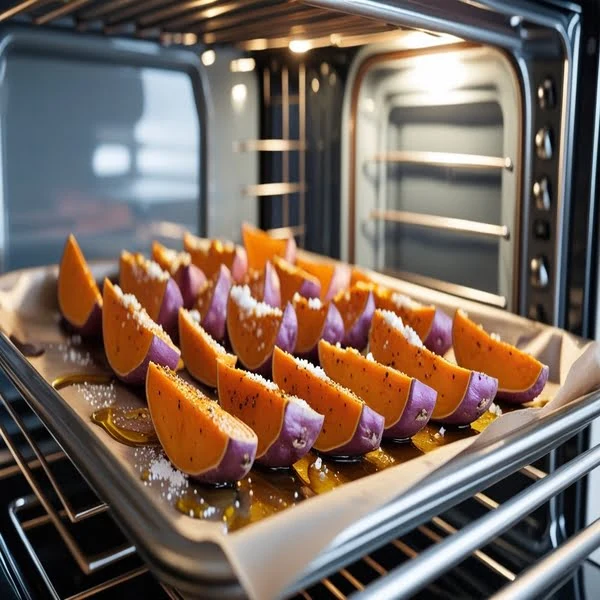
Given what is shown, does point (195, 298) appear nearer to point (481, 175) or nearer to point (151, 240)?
point (151, 240)

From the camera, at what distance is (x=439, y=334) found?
1005 millimetres

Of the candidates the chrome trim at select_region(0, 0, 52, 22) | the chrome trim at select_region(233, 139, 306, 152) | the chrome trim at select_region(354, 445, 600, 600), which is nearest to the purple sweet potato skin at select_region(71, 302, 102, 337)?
the chrome trim at select_region(0, 0, 52, 22)

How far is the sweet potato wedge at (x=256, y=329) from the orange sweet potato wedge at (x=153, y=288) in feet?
0.30

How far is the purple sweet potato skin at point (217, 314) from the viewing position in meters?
1.08

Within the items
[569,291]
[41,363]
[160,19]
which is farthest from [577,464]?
[160,19]

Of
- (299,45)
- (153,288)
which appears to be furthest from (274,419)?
(299,45)

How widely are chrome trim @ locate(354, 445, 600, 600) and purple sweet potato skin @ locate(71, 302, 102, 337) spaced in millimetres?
741

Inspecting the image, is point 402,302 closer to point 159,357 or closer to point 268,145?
point 159,357

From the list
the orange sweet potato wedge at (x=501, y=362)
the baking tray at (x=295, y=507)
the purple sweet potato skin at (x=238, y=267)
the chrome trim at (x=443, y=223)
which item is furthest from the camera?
the purple sweet potato skin at (x=238, y=267)

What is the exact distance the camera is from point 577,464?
0.67 m

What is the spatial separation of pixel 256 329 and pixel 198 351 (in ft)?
0.29

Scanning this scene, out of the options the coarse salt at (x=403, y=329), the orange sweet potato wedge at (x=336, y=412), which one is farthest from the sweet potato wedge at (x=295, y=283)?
the orange sweet potato wedge at (x=336, y=412)

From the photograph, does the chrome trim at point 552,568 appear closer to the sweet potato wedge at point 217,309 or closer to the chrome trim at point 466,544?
the chrome trim at point 466,544

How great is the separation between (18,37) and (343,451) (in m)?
0.88
